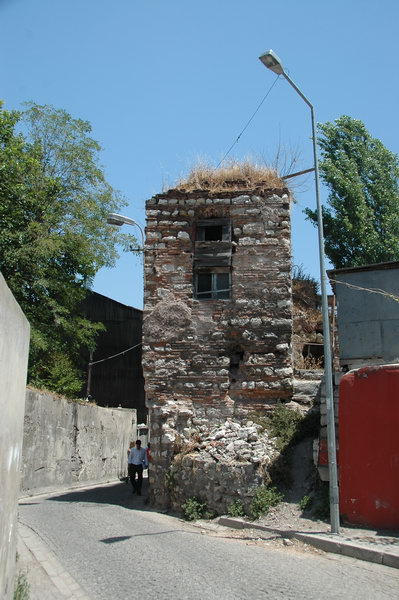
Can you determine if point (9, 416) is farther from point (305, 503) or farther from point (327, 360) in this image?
point (305, 503)

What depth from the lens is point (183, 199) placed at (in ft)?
46.6

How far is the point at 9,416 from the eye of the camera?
5371 mm

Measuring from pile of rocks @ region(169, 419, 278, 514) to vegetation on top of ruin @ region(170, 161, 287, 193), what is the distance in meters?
5.64

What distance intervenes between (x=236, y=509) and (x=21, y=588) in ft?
18.2

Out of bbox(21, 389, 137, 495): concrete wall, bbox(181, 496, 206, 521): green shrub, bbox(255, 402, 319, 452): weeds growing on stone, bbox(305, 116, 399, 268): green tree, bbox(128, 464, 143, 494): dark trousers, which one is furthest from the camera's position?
bbox(305, 116, 399, 268): green tree

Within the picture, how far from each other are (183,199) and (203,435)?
566cm

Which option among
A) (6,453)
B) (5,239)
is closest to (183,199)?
(5,239)

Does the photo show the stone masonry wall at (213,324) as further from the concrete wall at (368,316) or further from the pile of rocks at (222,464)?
the concrete wall at (368,316)

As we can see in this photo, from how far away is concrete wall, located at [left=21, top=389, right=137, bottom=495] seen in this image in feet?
51.0

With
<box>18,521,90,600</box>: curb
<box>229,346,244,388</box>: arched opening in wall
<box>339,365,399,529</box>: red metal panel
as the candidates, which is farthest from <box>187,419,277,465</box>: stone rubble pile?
<box>18,521,90,600</box>: curb

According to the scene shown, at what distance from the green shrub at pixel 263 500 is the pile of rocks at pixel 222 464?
14 cm

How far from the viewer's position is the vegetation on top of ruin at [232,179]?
14219mm

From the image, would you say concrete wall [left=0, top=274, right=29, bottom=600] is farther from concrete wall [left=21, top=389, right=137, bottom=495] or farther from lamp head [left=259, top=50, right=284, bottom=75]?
concrete wall [left=21, top=389, right=137, bottom=495]

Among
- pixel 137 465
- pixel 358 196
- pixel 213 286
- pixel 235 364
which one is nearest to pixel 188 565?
pixel 235 364
